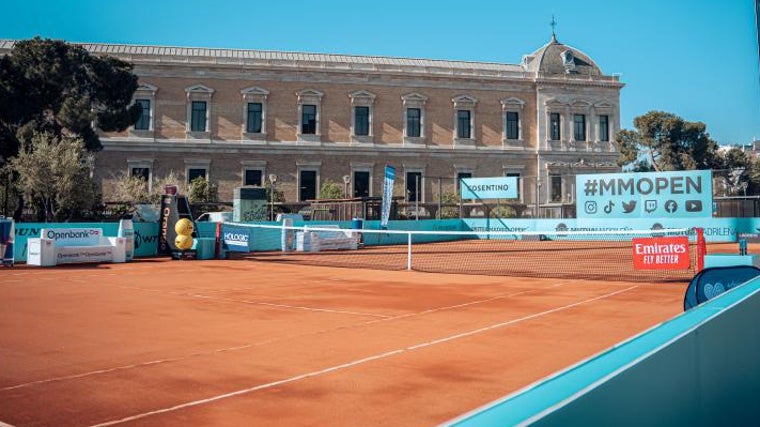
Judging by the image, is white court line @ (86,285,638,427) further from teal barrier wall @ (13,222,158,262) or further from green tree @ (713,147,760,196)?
green tree @ (713,147,760,196)

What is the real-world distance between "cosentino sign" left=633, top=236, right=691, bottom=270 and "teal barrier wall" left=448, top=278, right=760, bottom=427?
37.1ft

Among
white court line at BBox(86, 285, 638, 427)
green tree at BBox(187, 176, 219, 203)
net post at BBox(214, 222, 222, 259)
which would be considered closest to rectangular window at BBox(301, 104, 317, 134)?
green tree at BBox(187, 176, 219, 203)

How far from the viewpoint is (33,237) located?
73.3 ft

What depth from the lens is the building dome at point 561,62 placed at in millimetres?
60812

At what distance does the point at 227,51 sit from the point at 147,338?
5450 cm

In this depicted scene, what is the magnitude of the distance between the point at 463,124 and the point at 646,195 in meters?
27.2

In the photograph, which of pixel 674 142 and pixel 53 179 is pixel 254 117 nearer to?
pixel 53 179

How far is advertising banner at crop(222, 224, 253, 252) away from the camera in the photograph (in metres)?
25.7

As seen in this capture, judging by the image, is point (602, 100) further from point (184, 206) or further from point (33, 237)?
point (33, 237)

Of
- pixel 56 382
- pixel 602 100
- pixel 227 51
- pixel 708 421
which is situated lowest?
pixel 56 382

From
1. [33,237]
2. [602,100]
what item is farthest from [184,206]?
[602,100]

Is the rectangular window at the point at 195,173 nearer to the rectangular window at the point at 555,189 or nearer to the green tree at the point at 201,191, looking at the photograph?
the green tree at the point at 201,191

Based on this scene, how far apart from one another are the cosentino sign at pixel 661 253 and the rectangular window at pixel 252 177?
136 feet

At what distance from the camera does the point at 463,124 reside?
191ft
